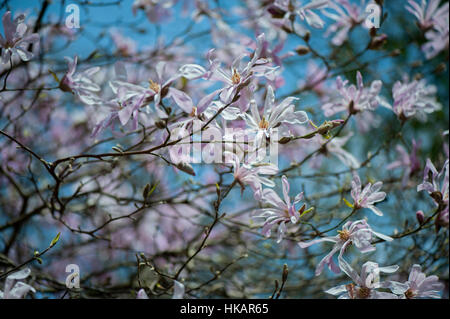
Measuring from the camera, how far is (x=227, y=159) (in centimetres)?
80

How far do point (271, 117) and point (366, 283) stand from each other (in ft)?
1.21

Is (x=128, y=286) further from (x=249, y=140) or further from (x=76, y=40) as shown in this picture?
(x=76, y=40)

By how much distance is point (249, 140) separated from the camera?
79cm

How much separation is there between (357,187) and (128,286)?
2.53 feet

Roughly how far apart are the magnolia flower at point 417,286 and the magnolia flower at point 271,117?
368mm

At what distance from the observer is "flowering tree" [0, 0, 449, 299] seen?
792mm

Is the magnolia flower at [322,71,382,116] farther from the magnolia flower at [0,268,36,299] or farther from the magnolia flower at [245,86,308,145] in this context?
the magnolia flower at [0,268,36,299]

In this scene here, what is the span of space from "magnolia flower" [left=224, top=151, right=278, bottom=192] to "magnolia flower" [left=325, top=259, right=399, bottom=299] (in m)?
0.22

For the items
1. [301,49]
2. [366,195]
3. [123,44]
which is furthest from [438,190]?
[123,44]

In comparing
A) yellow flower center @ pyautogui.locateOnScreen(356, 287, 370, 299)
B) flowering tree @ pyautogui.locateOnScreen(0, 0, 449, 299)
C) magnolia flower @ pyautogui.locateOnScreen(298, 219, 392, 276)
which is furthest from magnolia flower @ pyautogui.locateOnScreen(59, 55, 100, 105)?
yellow flower center @ pyautogui.locateOnScreen(356, 287, 370, 299)

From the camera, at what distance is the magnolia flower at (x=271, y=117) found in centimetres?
77

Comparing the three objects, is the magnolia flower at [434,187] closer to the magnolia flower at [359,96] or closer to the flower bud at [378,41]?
the magnolia flower at [359,96]

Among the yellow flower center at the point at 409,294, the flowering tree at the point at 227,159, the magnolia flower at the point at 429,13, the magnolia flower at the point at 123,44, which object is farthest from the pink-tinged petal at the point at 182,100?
the magnolia flower at the point at 123,44
